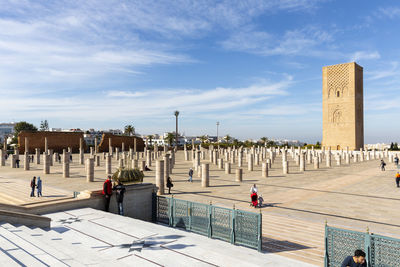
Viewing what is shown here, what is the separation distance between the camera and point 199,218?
8211mm

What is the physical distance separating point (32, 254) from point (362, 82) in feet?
232

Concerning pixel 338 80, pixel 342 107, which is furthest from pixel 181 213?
pixel 338 80

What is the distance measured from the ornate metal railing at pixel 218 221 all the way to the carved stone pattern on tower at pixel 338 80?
60.2 meters

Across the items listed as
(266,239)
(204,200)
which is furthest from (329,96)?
(266,239)

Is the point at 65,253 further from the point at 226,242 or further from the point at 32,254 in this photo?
the point at 226,242

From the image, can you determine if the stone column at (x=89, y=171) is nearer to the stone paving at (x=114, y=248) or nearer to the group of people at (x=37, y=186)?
the group of people at (x=37, y=186)

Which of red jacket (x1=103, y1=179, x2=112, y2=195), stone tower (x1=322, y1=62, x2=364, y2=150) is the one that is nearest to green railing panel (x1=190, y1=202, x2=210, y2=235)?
red jacket (x1=103, y1=179, x2=112, y2=195)

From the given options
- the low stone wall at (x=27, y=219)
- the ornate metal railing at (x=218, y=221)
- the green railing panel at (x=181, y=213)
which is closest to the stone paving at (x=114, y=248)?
the low stone wall at (x=27, y=219)

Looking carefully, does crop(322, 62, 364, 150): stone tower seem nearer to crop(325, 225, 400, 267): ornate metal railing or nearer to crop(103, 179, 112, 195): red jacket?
crop(103, 179, 112, 195): red jacket

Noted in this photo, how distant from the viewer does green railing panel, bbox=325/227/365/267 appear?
578 cm

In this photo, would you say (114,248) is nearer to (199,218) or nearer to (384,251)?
(199,218)

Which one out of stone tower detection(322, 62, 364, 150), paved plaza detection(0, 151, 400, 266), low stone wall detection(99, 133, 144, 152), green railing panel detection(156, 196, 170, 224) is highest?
stone tower detection(322, 62, 364, 150)

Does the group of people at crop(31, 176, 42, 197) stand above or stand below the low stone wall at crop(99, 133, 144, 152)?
below

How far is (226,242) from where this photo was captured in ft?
24.4
